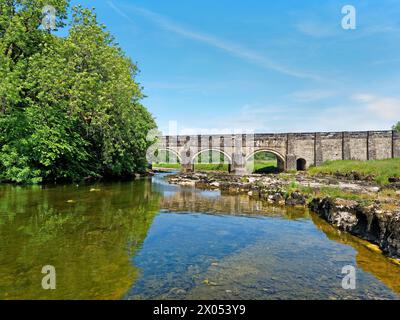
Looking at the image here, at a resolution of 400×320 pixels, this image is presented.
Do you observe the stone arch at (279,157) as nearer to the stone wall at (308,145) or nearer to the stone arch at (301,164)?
the stone wall at (308,145)

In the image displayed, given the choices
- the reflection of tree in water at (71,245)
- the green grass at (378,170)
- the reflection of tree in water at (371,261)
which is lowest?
the reflection of tree in water at (371,261)

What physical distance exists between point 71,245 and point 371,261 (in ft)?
24.1

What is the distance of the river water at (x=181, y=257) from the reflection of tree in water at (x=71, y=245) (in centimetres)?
2

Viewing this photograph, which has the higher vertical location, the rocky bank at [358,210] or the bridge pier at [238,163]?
the bridge pier at [238,163]

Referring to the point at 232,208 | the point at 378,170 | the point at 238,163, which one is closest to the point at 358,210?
the point at 232,208

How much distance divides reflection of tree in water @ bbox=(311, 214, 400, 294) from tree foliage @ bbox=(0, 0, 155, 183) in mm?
16953

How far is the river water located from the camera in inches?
199

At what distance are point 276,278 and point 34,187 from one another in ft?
59.5

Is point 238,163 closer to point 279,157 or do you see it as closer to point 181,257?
point 279,157

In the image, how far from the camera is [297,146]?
4319 centimetres

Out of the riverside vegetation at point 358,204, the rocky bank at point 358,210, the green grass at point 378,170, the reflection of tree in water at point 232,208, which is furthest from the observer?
the green grass at point 378,170

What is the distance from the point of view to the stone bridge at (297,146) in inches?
1615

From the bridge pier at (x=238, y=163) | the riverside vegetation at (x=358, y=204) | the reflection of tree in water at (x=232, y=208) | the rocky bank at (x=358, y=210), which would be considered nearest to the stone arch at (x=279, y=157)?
the bridge pier at (x=238, y=163)

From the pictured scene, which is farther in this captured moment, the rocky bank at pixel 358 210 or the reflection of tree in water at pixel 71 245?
the rocky bank at pixel 358 210
